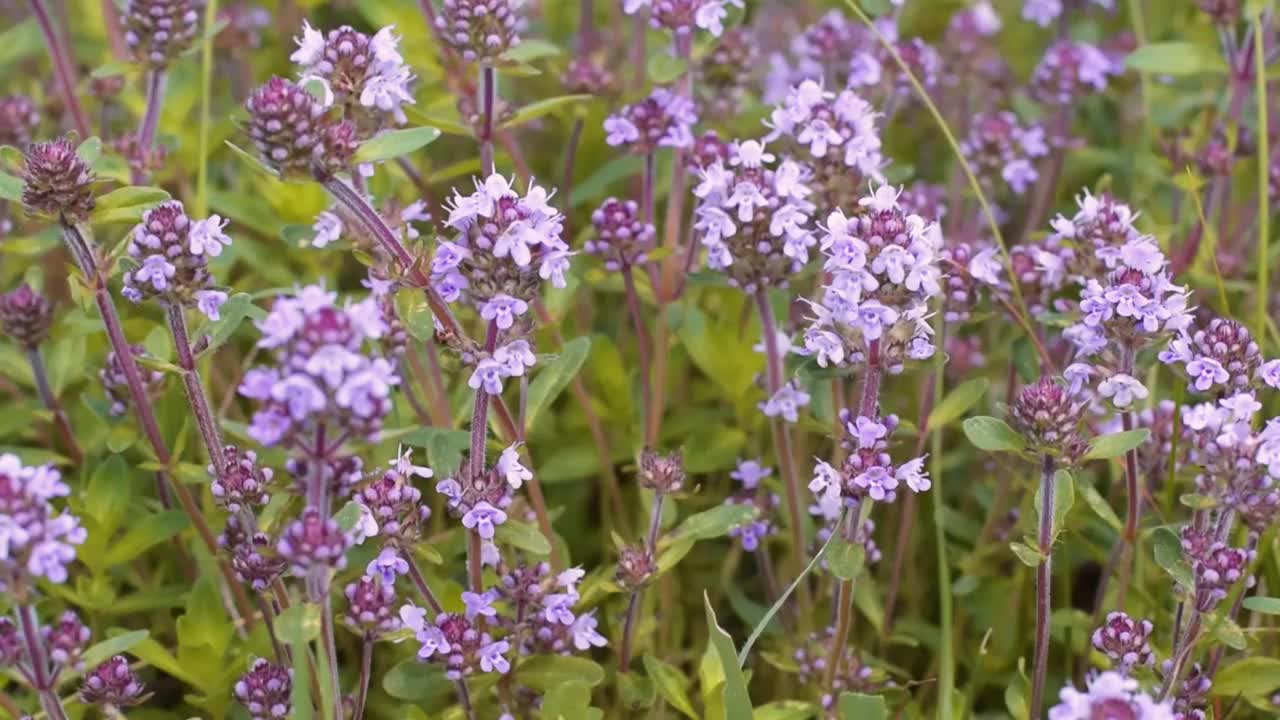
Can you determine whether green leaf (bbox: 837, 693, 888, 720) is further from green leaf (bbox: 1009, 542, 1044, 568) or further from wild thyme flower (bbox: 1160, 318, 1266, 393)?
wild thyme flower (bbox: 1160, 318, 1266, 393)

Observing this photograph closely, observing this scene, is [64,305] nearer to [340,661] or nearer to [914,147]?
[340,661]

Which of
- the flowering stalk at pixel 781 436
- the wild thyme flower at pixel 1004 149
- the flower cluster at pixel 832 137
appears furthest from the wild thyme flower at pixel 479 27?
the wild thyme flower at pixel 1004 149

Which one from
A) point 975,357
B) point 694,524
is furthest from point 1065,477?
point 975,357

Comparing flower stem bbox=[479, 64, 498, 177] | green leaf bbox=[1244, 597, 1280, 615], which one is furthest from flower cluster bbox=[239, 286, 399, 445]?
green leaf bbox=[1244, 597, 1280, 615]

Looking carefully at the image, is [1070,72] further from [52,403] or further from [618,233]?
[52,403]

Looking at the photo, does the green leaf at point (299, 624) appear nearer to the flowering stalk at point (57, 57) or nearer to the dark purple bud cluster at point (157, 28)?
the dark purple bud cluster at point (157, 28)

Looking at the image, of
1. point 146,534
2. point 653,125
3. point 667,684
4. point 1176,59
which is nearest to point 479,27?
point 653,125
